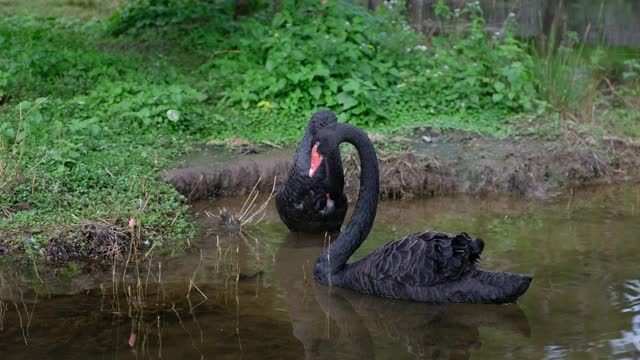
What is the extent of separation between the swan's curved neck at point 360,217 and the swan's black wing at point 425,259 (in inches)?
10.4

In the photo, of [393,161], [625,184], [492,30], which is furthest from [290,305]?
[492,30]

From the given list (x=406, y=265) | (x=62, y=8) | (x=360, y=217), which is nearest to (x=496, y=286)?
(x=406, y=265)

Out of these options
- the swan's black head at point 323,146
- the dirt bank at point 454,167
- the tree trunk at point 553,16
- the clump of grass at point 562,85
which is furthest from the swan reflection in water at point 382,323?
the tree trunk at point 553,16

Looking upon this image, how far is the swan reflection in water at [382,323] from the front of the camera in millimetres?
4973

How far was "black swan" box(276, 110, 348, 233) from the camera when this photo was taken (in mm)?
6652

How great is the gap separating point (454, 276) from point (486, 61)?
14.2 ft

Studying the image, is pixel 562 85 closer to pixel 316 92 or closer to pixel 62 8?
pixel 316 92

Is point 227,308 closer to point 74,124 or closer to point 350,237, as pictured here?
point 350,237

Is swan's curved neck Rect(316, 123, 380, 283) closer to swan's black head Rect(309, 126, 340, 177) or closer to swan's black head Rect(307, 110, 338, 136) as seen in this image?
swan's black head Rect(309, 126, 340, 177)

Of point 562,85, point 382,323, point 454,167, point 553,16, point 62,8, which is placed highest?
point 62,8

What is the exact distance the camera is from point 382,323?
534 centimetres

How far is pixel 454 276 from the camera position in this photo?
18.1 feet

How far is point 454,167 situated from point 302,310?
2.96 meters

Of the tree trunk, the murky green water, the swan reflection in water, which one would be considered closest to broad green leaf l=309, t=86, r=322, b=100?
the murky green water
